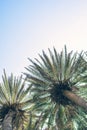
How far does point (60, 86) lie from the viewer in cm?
1788

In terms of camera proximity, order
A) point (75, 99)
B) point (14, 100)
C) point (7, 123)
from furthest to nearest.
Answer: point (14, 100), point (7, 123), point (75, 99)

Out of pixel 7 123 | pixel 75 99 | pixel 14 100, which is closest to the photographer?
pixel 75 99

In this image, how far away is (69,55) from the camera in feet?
59.6

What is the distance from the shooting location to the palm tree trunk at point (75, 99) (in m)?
15.4

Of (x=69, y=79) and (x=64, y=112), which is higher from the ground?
(x=69, y=79)

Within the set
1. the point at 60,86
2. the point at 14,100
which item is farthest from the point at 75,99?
the point at 14,100

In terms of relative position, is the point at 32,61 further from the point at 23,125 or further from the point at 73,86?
the point at 23,125

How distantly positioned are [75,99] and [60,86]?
1946 millimetres

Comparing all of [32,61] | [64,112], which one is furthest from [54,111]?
[32,61]

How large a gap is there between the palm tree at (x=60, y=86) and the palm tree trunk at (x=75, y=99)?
11cm

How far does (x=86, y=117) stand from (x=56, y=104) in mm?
1665

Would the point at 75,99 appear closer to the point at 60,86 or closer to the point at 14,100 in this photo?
the point at 60,86

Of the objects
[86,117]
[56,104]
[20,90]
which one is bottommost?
[86,117]

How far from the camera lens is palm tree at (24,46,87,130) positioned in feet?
58.4
